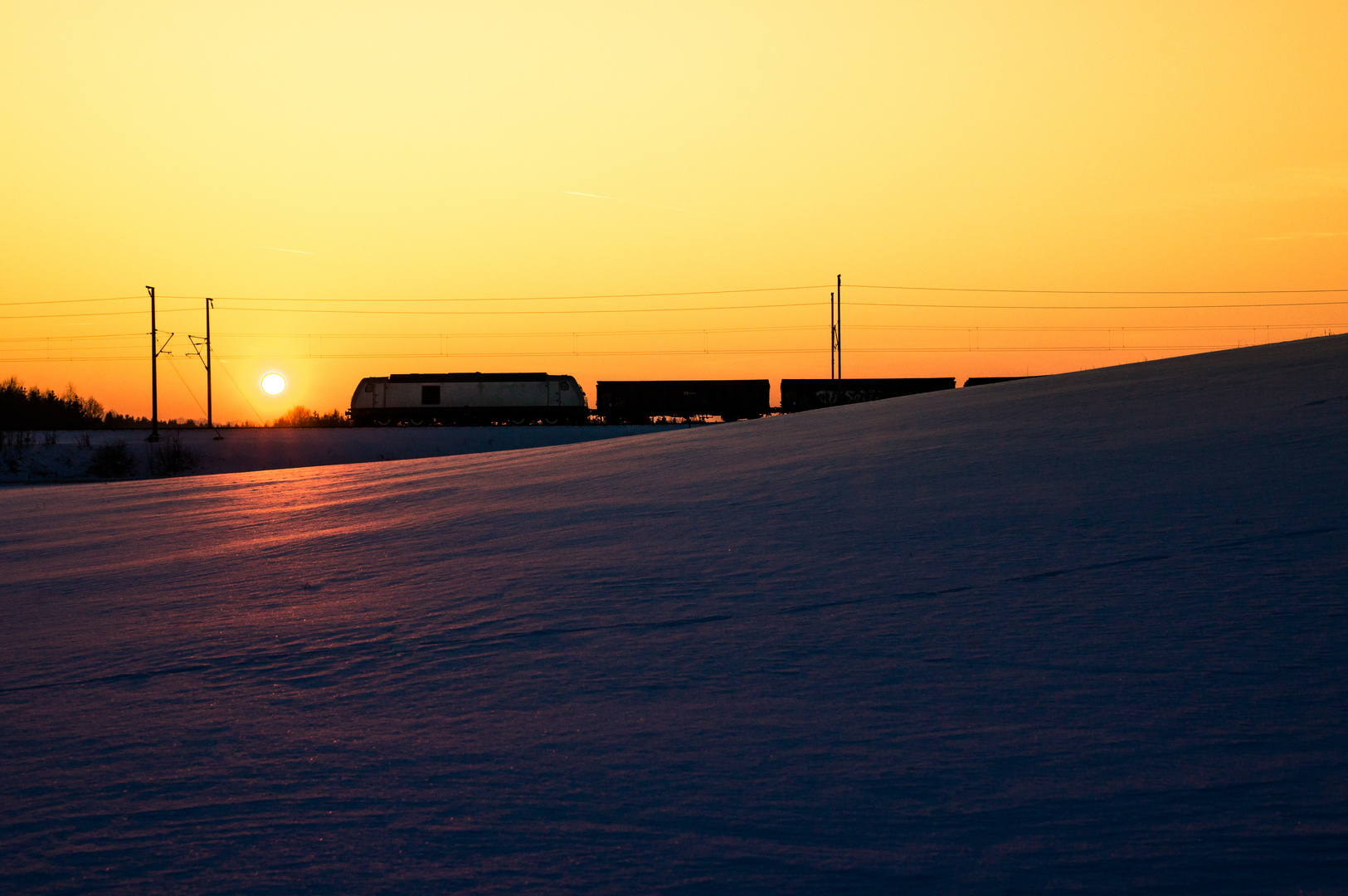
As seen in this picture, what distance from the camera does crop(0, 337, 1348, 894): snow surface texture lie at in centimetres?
264

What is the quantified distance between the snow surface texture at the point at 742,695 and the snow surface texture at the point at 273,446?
1148 inches

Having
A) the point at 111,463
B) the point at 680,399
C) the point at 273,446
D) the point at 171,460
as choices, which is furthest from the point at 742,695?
the point at 680,399

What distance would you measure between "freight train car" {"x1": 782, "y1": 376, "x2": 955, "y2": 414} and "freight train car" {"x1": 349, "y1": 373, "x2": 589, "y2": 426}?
12.7m

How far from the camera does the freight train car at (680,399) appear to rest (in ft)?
197

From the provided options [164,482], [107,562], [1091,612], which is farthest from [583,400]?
[1091,612]

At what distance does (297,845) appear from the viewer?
110 inches

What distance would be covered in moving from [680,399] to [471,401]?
13.2 metres

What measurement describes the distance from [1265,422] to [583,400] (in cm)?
5581

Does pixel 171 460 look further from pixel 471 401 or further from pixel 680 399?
pixel 680 399

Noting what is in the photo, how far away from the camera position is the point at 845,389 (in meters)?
60.4

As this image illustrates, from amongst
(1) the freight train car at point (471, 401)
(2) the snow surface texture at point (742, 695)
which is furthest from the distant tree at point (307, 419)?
(2) the snow surface texture at point (742, 695)

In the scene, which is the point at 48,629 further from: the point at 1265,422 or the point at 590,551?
the point at 1265,422

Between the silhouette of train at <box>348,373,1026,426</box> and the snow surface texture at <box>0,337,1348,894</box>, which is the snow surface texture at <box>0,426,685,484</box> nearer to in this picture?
the silhouette of train at <box>348,373,1026,426</box>

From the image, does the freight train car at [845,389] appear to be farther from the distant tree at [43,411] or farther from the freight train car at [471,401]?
the distant tree at [43,411]
